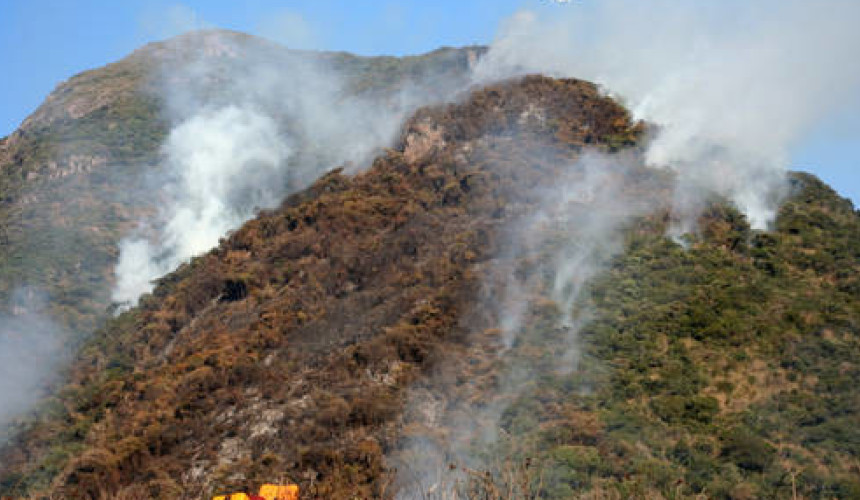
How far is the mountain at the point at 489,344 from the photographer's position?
32.8 metres

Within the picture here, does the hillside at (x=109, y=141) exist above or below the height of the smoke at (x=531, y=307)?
above

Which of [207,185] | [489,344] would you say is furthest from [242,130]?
[489,344]

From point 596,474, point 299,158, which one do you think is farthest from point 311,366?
point 299,158

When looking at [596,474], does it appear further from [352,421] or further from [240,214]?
[240,214]

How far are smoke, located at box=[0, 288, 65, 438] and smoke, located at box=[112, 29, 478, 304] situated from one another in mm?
7234

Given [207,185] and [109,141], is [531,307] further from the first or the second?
[109,141]

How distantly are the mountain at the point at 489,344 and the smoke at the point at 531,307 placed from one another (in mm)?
123

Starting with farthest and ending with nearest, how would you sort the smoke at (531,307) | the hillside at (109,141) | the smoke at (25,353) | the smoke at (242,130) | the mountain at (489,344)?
1. the smoke at (242,130)
2. the hillside at (109,141)
3. the smoke at (25,353)
4. the smoke at (531,307)
5. the mountain at (489,344)

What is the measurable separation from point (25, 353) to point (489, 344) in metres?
33.8

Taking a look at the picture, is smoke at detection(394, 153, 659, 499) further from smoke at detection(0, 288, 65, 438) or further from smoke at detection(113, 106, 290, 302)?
smoke at detection(113, 106, 290, 302)

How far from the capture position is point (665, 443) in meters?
33.1

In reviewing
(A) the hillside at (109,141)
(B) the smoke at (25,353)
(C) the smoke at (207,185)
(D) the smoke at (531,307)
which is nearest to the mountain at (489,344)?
(D) the smoke at (531,307)

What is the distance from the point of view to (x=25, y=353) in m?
57.0

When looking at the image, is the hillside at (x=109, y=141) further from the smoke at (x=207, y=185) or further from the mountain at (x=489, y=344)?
the mountain at (x=489, y=344)
